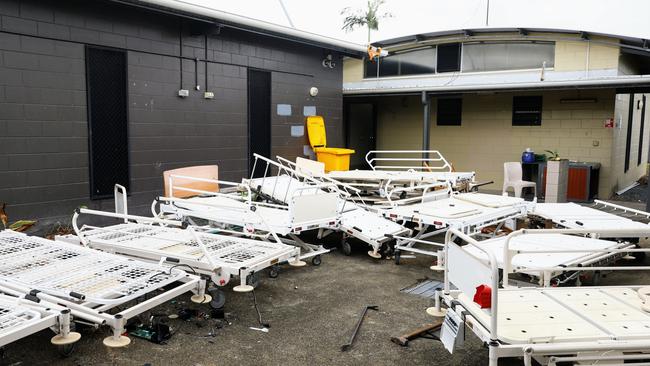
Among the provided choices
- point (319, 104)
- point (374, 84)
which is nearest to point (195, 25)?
point (319, 104)

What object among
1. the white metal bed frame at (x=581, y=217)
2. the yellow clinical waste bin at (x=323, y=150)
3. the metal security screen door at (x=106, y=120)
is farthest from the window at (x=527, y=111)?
the metal security screen door at (x=106, y=120)

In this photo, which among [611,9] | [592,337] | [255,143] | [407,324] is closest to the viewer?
[592,337]

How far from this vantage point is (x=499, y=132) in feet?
43.2

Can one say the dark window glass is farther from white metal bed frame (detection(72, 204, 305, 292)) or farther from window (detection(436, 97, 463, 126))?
white metal bed frame (detection(72, 204, 305, 292))

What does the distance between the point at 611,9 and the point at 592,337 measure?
23155 mm

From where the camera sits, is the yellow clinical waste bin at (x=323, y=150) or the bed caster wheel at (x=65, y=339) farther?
the yellow clinical waste bin at (x=323, y=150)

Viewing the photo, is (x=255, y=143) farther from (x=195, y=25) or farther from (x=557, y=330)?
(x=557, y=330)

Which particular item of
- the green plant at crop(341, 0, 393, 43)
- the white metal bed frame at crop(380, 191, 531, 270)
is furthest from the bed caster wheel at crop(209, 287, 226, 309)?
the green plant at crop(341, 0, 393, 43)

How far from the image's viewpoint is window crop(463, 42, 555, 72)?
12.5m

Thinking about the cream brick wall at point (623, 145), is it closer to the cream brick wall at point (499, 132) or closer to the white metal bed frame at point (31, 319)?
the cream brick wall at point (499, 132)

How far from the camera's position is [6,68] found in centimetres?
Answer: 637

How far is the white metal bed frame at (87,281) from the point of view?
3.42 m

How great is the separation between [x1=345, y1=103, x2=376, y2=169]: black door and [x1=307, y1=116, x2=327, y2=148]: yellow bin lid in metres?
4.06

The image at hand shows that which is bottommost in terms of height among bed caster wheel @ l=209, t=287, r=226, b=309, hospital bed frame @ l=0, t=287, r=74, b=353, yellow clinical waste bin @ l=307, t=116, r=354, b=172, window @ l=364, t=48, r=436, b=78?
bed caster wheel @ l=209, t=287, r=226, b=309
